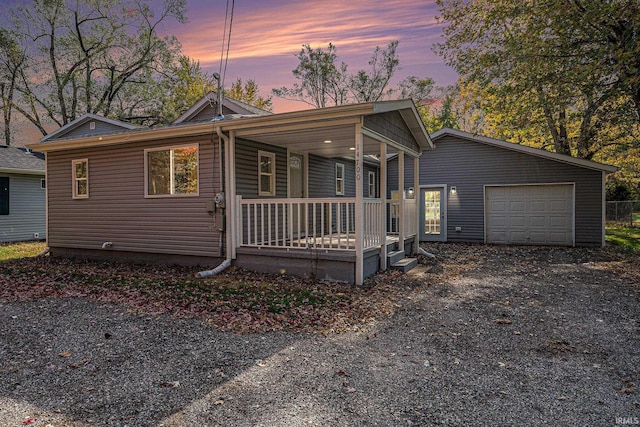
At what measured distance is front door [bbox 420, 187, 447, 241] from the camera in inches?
573

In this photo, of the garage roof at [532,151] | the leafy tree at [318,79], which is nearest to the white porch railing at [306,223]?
the garage roof at [532,151]

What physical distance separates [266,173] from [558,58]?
7971mm

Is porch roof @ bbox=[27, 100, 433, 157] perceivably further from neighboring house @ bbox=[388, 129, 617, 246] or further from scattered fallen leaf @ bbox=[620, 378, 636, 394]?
scattered fallen leaf @ bbox=[620, 378, 636, 394]

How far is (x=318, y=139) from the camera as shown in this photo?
28.7ft

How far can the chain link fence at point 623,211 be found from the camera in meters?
21.0

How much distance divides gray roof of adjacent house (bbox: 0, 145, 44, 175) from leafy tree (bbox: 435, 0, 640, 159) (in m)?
15.6

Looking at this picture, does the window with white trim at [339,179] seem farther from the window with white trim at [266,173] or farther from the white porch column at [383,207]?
the white porch column at [383,207]

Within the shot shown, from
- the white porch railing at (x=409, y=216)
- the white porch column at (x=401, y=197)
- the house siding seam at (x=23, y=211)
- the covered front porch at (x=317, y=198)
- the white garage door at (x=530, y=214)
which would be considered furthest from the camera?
the house siding seam at (x=23, y=211)

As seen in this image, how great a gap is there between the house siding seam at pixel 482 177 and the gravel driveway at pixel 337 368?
7.73m

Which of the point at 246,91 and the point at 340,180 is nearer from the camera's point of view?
the point at 340,180

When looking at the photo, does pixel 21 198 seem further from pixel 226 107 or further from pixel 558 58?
pixel 558 58

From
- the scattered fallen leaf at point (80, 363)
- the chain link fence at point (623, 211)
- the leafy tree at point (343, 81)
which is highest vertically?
the leafy tree at point (343, 81)

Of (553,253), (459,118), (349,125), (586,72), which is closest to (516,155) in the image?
(553,253)

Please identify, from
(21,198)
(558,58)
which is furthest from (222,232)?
(21,198)
